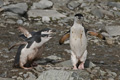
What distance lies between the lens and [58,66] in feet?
19.0

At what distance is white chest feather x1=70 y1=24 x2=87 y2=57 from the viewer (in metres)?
5.39

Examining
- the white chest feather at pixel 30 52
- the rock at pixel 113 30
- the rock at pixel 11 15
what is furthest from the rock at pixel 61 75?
the rock at pixel 11 15

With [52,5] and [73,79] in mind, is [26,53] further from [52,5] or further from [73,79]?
[52,5]

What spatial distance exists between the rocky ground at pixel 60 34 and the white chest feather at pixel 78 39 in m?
0.33

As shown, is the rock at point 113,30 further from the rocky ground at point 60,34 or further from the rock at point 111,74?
the rock at point 111,74

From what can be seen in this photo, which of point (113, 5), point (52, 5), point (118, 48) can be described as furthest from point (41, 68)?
point (113, 5)

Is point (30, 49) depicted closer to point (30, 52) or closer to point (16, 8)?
point (30, 52)

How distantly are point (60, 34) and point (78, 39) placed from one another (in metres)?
3.17

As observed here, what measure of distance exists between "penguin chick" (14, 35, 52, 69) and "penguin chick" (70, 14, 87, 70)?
0.41m

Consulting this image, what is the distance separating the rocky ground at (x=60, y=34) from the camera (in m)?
5.31

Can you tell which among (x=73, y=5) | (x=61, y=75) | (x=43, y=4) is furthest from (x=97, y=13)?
(x=61, y=75)

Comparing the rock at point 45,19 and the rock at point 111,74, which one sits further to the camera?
the rock at point 45,19

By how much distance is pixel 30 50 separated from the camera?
212 inches

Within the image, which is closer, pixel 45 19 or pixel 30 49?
pixel 30 49
